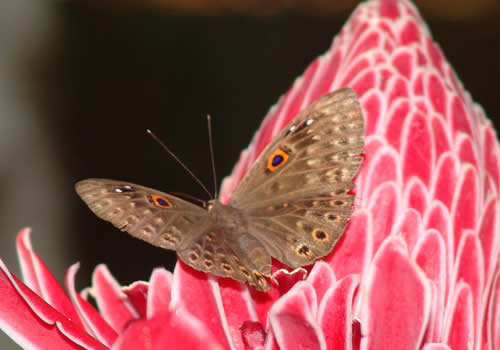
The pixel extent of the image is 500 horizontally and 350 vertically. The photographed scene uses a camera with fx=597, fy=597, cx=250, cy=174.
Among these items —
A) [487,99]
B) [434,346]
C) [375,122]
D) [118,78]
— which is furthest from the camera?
[118,78]

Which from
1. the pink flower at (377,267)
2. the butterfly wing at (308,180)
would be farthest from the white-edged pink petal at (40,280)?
the butterfly wing at (308,180)

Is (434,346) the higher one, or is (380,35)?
(380,35)

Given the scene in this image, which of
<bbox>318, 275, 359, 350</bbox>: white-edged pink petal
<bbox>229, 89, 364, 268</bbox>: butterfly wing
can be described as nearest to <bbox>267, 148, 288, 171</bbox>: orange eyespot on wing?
<bbox>229, 89, 364, 268</bbox>: butterfly wing

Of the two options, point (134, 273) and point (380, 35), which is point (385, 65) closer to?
point (380, 35)

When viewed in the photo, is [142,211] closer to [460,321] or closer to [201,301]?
[201,301]

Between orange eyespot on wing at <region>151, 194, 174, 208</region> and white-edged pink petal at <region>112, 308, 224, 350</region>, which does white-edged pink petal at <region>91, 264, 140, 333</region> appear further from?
white-edged pink petal at <region>112, 308, 224, 350</region>

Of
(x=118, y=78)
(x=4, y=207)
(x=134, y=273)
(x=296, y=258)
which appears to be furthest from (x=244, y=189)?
(x=4, y=207)

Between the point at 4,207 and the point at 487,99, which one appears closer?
the point at 487,99

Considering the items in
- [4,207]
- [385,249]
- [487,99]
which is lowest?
[487,99]

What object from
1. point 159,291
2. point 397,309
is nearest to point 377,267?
point 397,309
